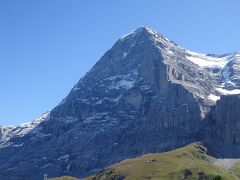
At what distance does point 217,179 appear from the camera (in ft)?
576

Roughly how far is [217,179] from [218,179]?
1.74 meters

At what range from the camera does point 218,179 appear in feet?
582
